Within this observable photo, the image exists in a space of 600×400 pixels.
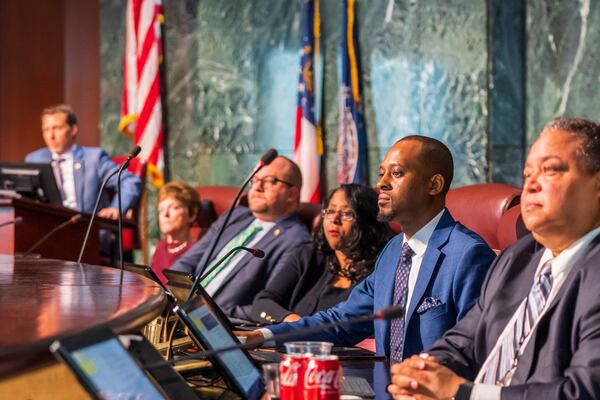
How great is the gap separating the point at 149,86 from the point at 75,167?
100 centimetres

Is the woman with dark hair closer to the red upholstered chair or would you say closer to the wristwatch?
the wristwatch

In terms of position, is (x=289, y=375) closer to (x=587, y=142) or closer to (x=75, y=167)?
(x=587, y=142)

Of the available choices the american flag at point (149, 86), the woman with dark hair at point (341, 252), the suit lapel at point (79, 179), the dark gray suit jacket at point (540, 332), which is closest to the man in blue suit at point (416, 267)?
the dark gray suit jacket at point (540, 332)

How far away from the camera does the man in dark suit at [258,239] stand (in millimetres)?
4883

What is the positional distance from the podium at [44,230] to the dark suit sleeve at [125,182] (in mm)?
689

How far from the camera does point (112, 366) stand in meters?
1.49

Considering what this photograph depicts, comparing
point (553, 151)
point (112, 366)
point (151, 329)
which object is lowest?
point (151, 329)

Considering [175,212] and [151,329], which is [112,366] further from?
[175,212]

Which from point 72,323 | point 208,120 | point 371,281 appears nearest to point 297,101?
point 208,120

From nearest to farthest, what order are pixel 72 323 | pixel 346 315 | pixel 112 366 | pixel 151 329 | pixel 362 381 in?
pixel 112 366 < pixel 72 323 < pixel 362 381 < pixel 151 329 < pixel 346 315

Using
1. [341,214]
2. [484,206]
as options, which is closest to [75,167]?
[341,214]

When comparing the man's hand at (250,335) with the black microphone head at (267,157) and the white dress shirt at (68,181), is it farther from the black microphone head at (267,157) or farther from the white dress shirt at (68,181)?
the white dress shirt at (68,181)

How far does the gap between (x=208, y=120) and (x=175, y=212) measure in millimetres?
1997

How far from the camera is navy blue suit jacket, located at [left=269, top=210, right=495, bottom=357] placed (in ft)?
9.12
